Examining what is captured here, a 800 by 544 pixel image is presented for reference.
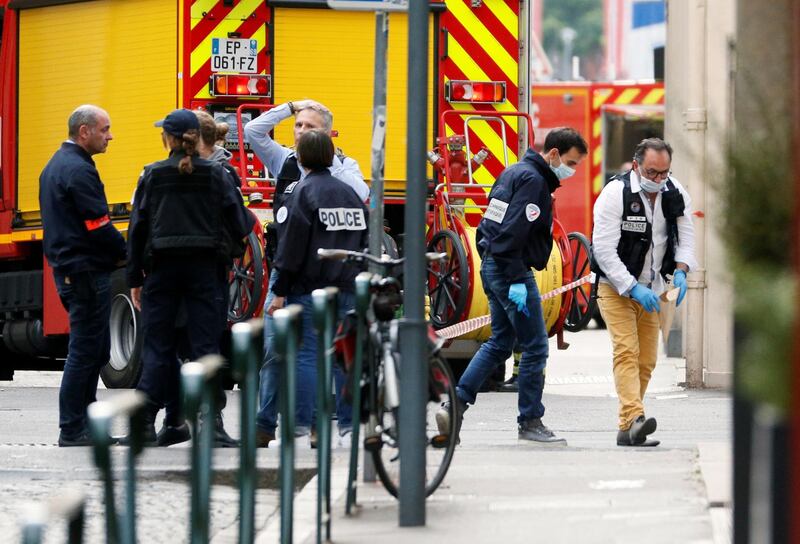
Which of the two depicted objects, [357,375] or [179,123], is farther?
[179,123]

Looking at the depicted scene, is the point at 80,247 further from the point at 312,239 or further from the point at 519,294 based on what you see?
the point at 519,294

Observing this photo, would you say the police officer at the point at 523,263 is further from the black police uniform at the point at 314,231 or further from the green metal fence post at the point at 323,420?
the green metal fence post at the point at 323,420

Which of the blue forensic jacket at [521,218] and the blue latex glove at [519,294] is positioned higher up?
the blue forensic jacket at [521,218]

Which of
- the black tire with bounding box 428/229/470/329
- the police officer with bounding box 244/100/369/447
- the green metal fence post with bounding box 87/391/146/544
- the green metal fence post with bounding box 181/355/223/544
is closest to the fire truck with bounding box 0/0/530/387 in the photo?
the black tire with bounding box 428/229/470/329

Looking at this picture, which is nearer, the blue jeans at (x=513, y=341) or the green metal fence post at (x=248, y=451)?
the green metal fence post at (x=248, y=451)

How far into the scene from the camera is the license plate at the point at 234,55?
1184 cm

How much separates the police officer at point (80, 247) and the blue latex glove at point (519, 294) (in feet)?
6.46

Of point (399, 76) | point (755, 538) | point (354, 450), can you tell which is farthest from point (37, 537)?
point (399, 76)

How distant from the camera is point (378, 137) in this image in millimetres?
7152

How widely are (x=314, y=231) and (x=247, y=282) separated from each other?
2857 mm

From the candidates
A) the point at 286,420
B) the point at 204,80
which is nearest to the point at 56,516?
the point at 286,420

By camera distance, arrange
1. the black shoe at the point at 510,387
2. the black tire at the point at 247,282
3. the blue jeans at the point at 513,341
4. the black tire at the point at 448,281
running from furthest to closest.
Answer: the black shoe at the point at 510,387 < the black tire at the point at 448,281 < the black tire at the point at 247,282 < the blue jeans at the point at 513,341

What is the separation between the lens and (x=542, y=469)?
761 cm

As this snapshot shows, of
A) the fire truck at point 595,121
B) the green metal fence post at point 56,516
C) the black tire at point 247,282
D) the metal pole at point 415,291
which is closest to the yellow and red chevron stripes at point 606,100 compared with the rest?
the fire truck at point 595,121
